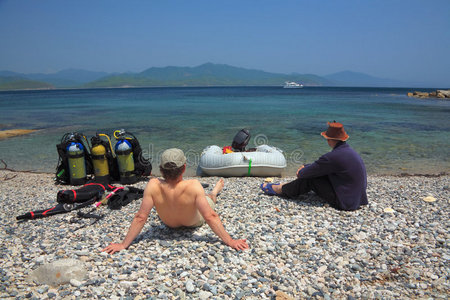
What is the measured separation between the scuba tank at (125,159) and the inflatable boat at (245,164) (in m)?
2.23

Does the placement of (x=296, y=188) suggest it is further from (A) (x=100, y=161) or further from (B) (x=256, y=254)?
(A) (x=100, y=161)

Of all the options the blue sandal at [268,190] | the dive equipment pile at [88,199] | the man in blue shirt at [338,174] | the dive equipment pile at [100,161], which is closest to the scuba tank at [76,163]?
the dive equipment pile at [100,161]

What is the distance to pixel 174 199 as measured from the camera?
4105mm

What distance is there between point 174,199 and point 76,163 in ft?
17.2

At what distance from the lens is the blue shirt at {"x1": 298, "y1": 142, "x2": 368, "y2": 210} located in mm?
5102

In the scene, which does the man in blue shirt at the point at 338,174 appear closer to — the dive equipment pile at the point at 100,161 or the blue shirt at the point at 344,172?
the blue shirt at the point at 344,172

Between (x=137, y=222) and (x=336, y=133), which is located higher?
(x=336, y=133)

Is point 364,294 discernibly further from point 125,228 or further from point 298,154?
point 298,154

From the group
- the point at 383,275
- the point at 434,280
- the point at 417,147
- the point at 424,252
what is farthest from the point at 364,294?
the point at 417,147

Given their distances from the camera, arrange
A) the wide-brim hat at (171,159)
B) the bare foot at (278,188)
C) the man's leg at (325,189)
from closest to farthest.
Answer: the wide-brim hat at (171,159)
the man's leg at (325,189)
the bare foot at (278,188)

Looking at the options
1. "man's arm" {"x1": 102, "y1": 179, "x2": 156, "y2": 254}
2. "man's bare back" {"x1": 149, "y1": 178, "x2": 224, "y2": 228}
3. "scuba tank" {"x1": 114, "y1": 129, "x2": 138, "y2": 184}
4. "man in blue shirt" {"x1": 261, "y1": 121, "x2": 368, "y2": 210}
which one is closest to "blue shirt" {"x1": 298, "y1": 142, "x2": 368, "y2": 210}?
"man in blue shirt" {"x1": 261, "y1": 121, "x2": 368, "y2": 210}

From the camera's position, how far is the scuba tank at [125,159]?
320 inches

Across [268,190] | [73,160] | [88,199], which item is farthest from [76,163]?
[268,190]

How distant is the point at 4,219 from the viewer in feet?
17.3
